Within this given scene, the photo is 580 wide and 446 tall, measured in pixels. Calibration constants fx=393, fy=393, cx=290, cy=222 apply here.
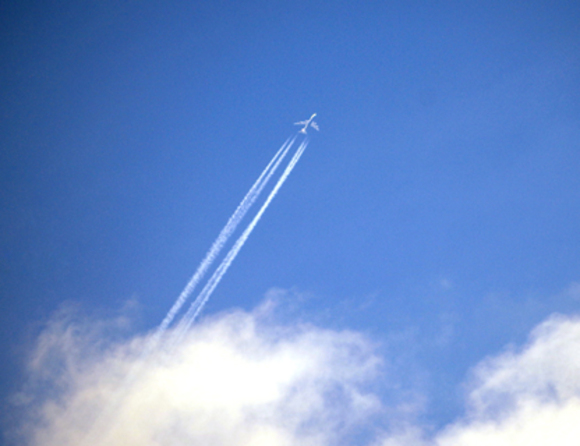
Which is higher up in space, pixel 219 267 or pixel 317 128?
pixel 317 128

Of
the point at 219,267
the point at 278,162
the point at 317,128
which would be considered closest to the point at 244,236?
the point at 219,267

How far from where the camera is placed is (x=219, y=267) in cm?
4900

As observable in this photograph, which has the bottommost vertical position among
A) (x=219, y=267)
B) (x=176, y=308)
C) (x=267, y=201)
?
(x=176, y=308)

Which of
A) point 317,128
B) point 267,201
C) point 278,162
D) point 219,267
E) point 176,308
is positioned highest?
point 317,128

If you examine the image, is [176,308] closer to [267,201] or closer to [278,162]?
[267,201]

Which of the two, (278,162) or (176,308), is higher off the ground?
(278,162)

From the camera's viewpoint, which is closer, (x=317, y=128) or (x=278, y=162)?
(x=278, y=162)

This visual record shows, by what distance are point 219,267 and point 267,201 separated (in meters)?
10.5

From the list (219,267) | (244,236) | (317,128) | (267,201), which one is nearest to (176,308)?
(219,267)

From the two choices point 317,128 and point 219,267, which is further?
point 317,128

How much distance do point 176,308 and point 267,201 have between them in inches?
693

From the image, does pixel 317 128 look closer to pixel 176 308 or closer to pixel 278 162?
pixel 278 162

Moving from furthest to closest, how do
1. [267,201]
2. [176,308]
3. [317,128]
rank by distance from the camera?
[317,128], [267,201], [176,308]

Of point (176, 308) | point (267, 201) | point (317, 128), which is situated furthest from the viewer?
point (317, 128)
